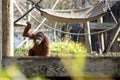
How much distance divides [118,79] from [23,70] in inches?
15.0

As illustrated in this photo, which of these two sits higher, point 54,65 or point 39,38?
point 39,38

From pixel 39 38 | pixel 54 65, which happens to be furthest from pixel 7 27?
pixel 54 65

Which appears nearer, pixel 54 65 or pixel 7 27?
pixel 54 65

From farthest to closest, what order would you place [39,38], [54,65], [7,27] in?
[39,38] → [7,27] → [54,65]

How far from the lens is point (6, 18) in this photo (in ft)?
12.8

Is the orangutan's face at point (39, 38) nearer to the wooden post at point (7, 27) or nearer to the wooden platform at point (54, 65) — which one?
the wooden post at point (7, 27)

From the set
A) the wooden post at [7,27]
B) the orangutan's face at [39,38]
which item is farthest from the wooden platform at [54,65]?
the orangutan's face at [39,38]

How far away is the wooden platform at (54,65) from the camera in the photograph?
4.79 ft

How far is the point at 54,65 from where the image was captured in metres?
1.50

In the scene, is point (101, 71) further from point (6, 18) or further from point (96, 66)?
point (6, 18)

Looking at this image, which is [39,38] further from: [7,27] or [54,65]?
[54,65]

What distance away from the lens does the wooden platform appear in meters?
1.46

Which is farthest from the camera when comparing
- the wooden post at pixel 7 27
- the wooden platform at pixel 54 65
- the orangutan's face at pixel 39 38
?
the orangutan's face at pixel 39 38

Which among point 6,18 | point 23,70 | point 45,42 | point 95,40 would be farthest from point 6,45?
point 95,40
